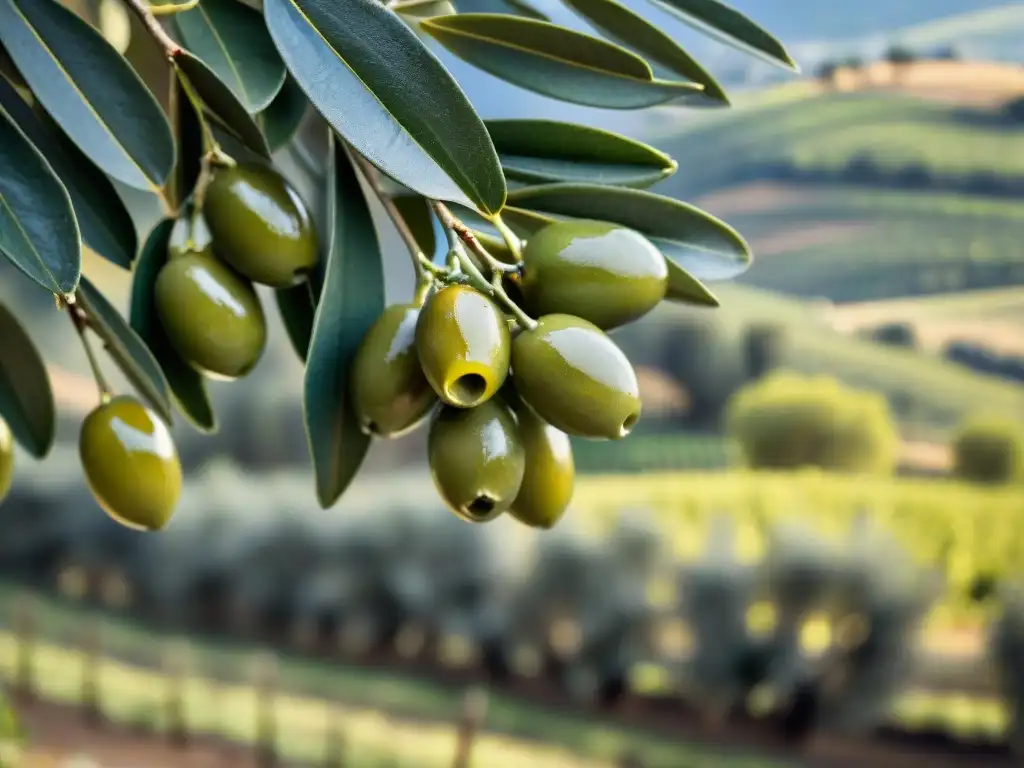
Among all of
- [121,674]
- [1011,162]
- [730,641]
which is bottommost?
[121,674]

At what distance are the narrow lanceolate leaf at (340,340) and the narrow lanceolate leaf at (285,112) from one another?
0.04m

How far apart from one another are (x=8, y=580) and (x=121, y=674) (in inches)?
61.1

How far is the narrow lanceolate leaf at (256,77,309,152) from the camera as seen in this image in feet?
1.33

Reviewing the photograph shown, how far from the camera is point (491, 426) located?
32 cm

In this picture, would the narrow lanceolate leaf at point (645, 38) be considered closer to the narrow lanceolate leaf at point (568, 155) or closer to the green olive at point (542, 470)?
the narrow lanceolate leaf at point (568, 155)

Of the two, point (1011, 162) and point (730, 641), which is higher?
point (1011, 162)

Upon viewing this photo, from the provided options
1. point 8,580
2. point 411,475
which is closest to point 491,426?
point 411,475

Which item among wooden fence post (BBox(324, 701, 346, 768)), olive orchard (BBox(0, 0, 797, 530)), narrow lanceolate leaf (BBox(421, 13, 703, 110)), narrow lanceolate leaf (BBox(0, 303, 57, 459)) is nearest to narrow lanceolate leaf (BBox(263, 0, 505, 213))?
olive orchard (BBox(0, 0, 797, 530))

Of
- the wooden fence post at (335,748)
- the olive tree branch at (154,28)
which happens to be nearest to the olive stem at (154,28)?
the olive tree branch at (154,28)

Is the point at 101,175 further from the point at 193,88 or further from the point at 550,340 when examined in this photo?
the point at 550,340

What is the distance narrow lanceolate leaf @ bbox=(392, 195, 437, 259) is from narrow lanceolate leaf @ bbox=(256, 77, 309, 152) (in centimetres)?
5

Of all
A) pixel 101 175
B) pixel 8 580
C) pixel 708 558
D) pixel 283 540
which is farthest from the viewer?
pixel 8 580

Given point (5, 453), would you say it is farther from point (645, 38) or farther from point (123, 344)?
point (645, 38)

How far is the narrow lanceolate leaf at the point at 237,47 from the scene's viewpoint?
1.24 ft
